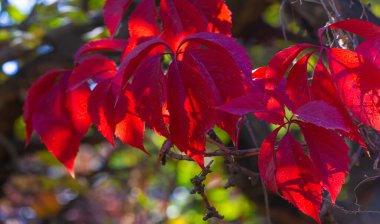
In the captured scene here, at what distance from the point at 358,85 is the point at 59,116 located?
1.24 feet

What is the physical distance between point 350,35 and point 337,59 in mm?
255

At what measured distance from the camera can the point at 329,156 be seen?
58 centimetres

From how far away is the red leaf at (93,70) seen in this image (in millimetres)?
715

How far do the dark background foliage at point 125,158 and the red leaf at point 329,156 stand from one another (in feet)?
0.46

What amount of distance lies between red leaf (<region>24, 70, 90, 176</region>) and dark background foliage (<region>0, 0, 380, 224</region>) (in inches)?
8.3

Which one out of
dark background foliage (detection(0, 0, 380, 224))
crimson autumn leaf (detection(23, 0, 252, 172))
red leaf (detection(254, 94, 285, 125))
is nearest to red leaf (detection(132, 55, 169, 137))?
crimson autumn leaf (detection(23, 0, 252, 172))

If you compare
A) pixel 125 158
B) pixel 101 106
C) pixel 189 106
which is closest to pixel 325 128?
pixel 189 106

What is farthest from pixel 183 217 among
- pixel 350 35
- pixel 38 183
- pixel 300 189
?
pixel 300 189

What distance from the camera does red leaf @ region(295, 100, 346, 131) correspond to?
0.49 m

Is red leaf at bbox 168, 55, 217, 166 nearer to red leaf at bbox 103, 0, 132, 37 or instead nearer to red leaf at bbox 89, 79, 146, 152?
red leaf at bbox 89, 79, 146, 152

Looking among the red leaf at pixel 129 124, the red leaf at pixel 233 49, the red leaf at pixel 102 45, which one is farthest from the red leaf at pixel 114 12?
the red leaf at pixel 233 49

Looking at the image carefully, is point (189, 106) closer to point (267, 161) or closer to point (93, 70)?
point (267, 161)

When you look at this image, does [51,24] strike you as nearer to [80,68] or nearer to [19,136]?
[19,136]

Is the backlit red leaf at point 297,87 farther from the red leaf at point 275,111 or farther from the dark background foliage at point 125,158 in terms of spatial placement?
the dark background foliage at point 125,158
